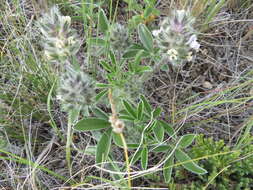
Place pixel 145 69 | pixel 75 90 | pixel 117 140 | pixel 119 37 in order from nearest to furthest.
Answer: pixel 75 90, pixel 117 140, pixel 145 69, pixel 119 37

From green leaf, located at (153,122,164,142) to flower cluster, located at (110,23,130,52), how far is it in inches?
24.6

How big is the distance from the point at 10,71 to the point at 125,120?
1.16 m

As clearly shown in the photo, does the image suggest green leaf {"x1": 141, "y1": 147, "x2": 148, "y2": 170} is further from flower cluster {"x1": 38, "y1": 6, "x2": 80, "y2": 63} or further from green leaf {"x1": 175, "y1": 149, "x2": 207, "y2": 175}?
flower cluster {"x1": 38, "y1": 6, "x2": 80, "y2": 63}

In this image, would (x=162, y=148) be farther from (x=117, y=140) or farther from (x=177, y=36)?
(x=177, y=36)

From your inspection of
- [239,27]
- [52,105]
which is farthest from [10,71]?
[239,27]

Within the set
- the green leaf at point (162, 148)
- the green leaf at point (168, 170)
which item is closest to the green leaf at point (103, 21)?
the green leaf at point (162, 148)

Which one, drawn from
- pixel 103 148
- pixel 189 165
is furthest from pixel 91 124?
pixel 189 165

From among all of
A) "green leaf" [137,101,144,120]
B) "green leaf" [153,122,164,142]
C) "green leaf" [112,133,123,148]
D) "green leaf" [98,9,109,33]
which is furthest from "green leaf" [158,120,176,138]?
"green leaf" [98,9,109,33]

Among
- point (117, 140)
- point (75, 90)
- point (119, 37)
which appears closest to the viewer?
point (75, 90)

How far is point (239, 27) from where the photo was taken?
2.91 meters

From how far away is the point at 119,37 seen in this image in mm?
2256

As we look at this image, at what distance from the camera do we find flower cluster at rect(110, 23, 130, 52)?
2.25 meters

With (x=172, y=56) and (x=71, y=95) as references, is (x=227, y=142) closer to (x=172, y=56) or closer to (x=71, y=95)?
(x=172, y=56)

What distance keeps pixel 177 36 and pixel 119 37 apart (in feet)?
1.81
